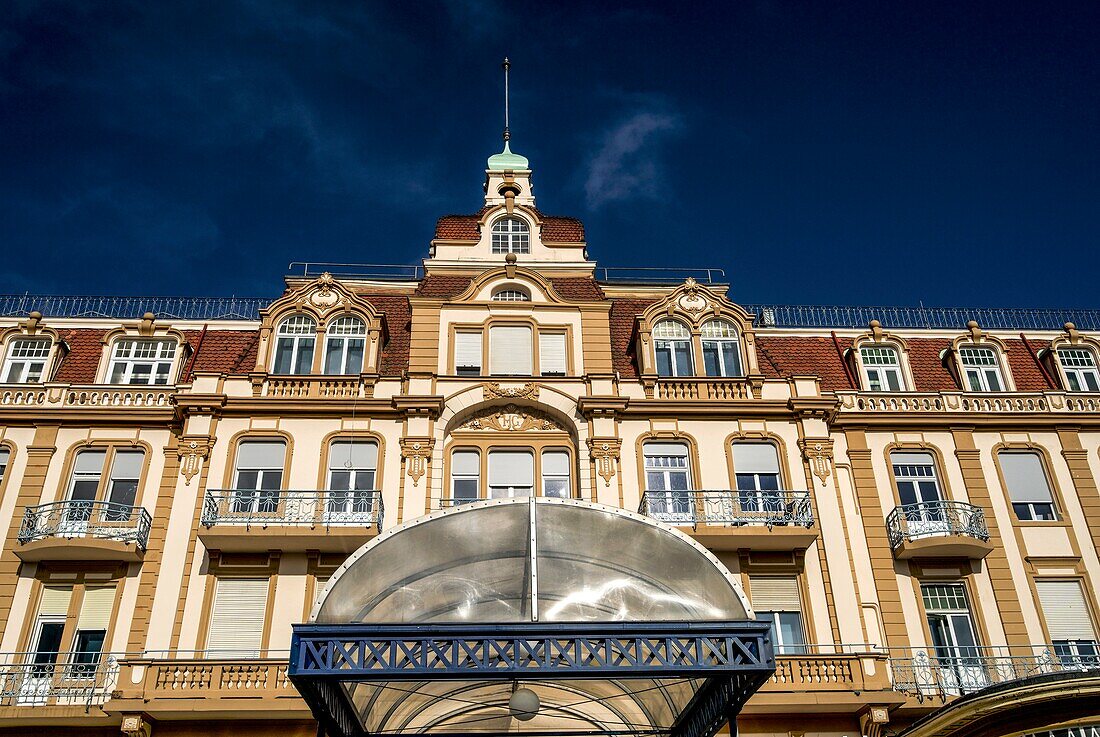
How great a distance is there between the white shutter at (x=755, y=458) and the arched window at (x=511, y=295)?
22.3 ft

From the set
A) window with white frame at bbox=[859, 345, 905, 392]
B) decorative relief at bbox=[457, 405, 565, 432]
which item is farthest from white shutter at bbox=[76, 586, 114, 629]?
window with white frame at bbox=[859, 345, 905, 392]

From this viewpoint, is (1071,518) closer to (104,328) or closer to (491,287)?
(491,287)

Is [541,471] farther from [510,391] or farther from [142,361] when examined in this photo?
[142,361]

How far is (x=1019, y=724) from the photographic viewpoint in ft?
63.2

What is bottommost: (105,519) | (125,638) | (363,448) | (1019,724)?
(1019,724)

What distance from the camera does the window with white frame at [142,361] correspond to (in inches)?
1049

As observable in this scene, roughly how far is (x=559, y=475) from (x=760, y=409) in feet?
17.1

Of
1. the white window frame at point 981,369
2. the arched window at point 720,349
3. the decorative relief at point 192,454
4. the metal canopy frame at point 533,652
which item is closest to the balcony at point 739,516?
the arched window at point 720,349

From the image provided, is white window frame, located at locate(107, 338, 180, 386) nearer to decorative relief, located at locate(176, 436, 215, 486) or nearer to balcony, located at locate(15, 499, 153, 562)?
decorative relief, located at locate(176, 436, 215, 486)

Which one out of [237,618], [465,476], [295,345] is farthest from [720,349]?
[237,618]

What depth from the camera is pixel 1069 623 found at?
76.5 feet

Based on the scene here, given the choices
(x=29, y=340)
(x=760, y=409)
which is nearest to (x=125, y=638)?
(x=29, y=340)

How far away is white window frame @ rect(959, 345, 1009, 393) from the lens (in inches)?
1090

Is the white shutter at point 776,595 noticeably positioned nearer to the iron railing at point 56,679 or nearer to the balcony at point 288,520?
the balcony at point 288,520
